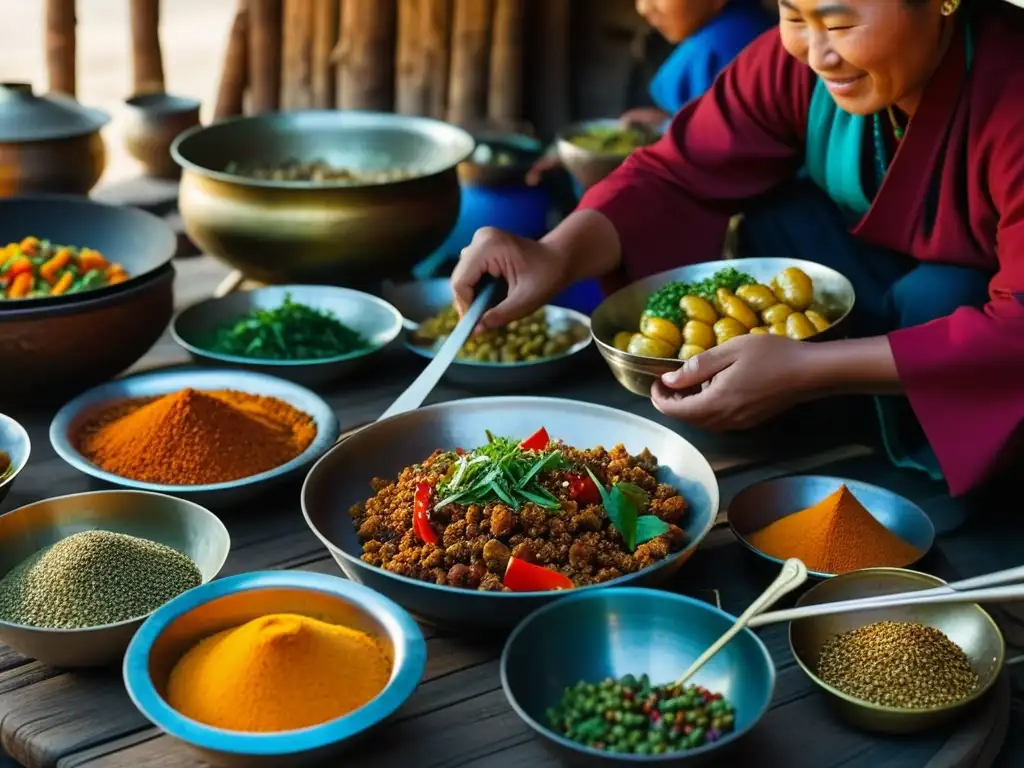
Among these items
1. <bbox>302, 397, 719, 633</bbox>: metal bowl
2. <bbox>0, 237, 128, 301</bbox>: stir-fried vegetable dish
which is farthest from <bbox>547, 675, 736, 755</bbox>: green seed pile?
<bbox>0, 237, 128, 301</bbox>: stir-fried vegetable dish

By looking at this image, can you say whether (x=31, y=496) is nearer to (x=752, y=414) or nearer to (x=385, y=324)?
(x=385, y=324)

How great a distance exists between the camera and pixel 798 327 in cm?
226

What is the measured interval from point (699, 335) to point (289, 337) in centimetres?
87

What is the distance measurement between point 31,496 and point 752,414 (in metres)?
1.24

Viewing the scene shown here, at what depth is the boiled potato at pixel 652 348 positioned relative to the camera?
2.28 metres

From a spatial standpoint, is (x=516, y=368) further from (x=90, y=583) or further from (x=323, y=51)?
(x=323, y=51)

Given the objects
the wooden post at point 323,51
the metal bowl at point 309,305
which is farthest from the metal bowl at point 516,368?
the wooden post at point 323,51

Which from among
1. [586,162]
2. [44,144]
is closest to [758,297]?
[586,162]

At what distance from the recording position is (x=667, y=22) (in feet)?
13.0

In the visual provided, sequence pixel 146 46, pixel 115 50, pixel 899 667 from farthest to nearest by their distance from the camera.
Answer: pixel 115 50
pixel 146 46
pixel 899 667

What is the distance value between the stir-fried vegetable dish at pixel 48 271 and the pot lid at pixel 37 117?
22.8 inches

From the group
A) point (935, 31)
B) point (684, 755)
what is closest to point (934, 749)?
point (684, 755)

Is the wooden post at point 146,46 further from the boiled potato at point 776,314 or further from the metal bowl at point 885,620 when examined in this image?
the metal bowl at point 885,620

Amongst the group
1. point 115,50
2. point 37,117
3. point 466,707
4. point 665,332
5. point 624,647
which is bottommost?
point 115,50
